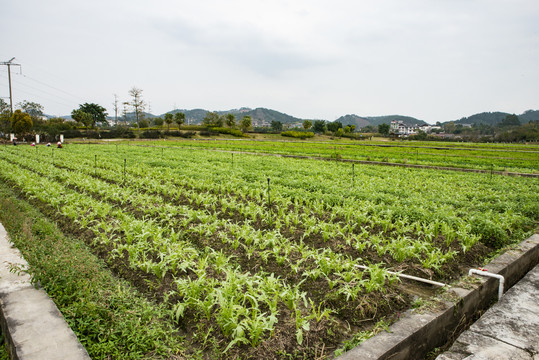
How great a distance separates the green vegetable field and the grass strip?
9.4 inches

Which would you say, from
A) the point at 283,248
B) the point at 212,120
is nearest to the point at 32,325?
the point at 283,248

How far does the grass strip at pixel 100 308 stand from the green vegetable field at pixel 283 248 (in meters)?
0.24

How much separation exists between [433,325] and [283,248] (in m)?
2.59

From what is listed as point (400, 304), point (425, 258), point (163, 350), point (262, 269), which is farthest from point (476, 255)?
point (163, 350)

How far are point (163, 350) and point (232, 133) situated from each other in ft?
242

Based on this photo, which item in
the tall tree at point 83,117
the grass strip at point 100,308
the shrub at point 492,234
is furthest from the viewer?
the tall tree at point 83,117

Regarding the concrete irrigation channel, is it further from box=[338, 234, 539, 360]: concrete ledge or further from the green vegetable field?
the green vegetable field

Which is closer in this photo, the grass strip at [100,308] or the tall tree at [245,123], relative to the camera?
the grass strip at [100,308]

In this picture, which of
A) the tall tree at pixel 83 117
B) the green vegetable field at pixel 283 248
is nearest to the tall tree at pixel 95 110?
the tall tree at pixel 83 117

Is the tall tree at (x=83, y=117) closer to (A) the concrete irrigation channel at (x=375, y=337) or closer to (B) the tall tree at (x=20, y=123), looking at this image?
(B) the tall tree at (x=20, y=123)

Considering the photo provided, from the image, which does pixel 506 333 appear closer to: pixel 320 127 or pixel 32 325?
pixel 32 325

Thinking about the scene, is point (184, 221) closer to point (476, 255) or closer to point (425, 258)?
point (425, 258)

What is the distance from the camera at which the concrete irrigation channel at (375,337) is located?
300 cm

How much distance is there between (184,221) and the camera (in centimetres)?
673
